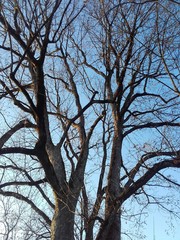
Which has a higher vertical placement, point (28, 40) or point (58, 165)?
point (28, 40)

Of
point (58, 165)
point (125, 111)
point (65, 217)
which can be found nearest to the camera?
point (65, 217)

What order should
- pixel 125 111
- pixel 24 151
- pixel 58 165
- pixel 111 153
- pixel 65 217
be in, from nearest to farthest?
pixel 24 151 < pixel 65 217 < pixel 58 165 < pixel 111 153 < pixel 125 111

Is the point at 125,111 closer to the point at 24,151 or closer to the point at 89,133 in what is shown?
the point at 89,133

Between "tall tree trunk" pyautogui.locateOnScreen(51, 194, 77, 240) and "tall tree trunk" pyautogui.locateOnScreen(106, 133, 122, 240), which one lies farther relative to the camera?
"tall tree trunk" pyautogui.locateOnScreen(106, 133, 122, 240)

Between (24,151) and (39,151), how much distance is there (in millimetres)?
230

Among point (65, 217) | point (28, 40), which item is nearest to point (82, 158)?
point (65, 217)

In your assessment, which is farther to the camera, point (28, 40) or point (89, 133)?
point (89, 133)

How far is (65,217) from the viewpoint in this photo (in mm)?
5574

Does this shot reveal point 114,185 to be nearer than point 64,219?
No

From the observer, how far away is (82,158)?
6477mm

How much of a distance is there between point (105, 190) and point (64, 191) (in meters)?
0.92

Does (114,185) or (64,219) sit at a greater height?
(114,185)

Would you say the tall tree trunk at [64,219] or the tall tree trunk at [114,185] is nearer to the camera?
the tall tree trunk at [64,219]

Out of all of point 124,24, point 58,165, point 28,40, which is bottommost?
point 58,165
